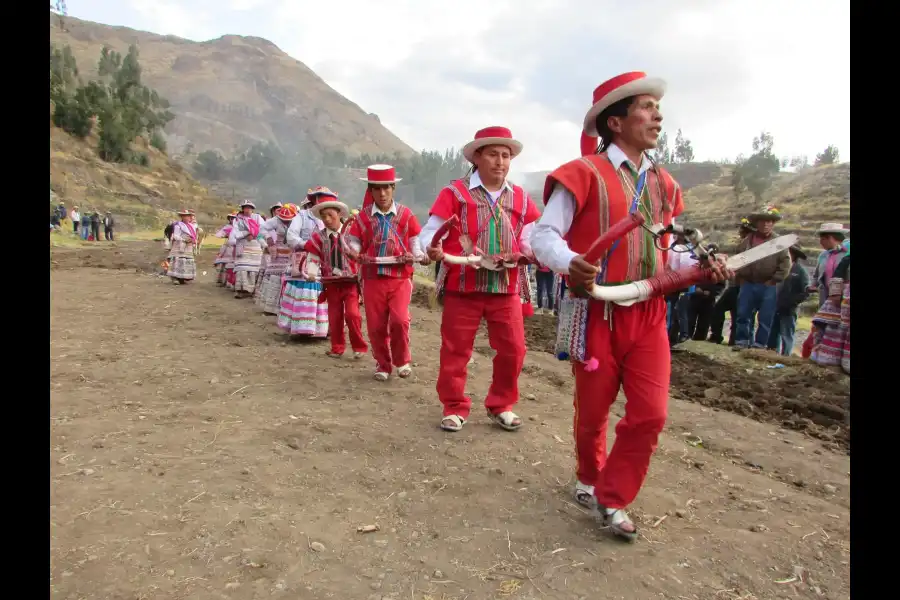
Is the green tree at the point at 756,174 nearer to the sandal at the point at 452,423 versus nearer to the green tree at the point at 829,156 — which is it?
the green tree at the point at 829,156

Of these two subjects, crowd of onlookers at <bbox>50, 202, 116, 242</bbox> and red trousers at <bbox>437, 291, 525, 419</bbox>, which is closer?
red trousers at <bbox>437, 291, 525, 419</bbox>

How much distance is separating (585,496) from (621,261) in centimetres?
136

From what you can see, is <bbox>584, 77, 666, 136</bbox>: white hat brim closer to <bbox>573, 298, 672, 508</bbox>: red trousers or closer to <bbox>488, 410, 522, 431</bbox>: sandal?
<bbox>573, 298, 672, 508</bbox>: red trousers

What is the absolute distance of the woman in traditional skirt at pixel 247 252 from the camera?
38.9 ft

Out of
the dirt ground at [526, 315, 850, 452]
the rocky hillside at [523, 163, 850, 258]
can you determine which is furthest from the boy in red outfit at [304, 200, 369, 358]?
the rocky hillside at [523, 163, 850, 258]

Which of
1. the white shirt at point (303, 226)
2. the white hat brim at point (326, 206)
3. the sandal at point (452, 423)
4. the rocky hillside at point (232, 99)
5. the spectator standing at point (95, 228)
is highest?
the rocky hillside at point (232, 99)

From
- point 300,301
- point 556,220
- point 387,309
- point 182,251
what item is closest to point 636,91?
point 556,220

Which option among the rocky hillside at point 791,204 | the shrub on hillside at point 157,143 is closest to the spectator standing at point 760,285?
the rocky hillside at point 791,204

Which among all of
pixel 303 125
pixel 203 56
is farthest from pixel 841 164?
pixel 203 56

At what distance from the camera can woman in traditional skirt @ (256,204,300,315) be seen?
379 inches

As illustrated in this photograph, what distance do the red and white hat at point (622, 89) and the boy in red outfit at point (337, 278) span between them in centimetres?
432

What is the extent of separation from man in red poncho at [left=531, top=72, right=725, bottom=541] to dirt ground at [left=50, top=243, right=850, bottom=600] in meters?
0.46

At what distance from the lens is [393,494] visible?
11.0 ft

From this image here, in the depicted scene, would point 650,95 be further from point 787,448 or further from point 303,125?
point 303,125
